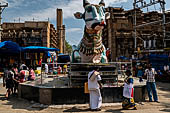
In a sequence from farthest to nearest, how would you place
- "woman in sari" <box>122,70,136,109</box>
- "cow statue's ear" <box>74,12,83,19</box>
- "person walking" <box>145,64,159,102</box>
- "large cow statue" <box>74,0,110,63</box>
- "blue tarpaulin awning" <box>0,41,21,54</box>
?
"blue tarpaulin awning" <box>0,41,21,54</box>, "cow statue's ear" <box>74,12,83,19</box>, "person walking" <box>145,64,159,102</box>, "large cow statue" <box>74,0,110,63</box>, "woman in sari" <box>122,70,136,109</box>

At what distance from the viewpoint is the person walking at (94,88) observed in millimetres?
5121

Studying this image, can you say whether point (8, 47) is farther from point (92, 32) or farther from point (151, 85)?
point (151, 85)

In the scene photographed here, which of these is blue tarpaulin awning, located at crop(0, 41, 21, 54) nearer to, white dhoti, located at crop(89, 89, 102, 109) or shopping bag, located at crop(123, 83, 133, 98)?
white dhoti, located at crop(89, 89, 102, 109)

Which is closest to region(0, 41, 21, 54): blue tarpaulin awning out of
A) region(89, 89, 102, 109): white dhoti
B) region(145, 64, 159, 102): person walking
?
region(89, 89, 102, 109): white dhoti

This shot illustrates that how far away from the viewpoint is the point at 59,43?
136 ft

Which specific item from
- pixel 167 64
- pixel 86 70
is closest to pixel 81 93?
pixel 86 70

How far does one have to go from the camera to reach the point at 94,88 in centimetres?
514

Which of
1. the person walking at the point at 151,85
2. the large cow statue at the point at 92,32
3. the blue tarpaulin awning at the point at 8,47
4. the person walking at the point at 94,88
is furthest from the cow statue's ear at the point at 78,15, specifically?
the blue tarpaulin awning at the point at 8,47

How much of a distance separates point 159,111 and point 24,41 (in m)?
22.7

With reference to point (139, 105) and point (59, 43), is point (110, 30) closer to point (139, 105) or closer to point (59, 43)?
point (59, 43)

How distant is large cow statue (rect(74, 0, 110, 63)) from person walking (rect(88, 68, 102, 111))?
1463 millimetres

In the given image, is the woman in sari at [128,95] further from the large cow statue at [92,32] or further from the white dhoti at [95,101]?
the large cow statue at [92,32]

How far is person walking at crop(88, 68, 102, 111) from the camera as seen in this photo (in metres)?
5.12

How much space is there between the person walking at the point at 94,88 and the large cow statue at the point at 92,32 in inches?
57.6
